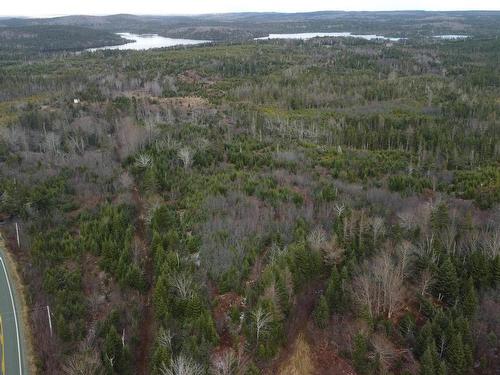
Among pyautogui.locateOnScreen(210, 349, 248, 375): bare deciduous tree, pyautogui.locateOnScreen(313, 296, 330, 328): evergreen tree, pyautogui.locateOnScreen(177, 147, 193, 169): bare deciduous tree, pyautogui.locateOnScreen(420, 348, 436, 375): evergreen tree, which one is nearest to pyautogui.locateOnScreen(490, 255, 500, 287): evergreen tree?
pyautogui.locateOnScreen(420, 348, 436, 375): evergreen tree

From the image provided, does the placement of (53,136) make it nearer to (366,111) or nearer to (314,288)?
(314,288)

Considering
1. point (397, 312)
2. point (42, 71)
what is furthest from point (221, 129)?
point (42, 71)

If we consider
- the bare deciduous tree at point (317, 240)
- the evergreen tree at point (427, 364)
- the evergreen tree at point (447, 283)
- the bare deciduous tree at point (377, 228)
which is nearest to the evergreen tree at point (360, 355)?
the evergreen tree at point (427, 364)

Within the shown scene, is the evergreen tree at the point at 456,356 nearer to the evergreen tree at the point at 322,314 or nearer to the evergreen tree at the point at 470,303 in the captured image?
the evergreen tree at the point at 470,303

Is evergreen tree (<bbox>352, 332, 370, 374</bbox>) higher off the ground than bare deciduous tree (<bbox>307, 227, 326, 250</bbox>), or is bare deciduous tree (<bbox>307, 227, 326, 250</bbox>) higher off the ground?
bare deciduous tree (<bbox>307, 227, 326, 250</bbox>)

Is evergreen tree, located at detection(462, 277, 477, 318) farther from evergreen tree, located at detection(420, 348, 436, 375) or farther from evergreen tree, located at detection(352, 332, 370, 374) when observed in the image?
evergreen tree, located at detection(352, 332, 370, 374)

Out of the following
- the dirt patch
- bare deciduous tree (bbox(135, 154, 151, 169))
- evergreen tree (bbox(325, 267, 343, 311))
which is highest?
the dirt patch
